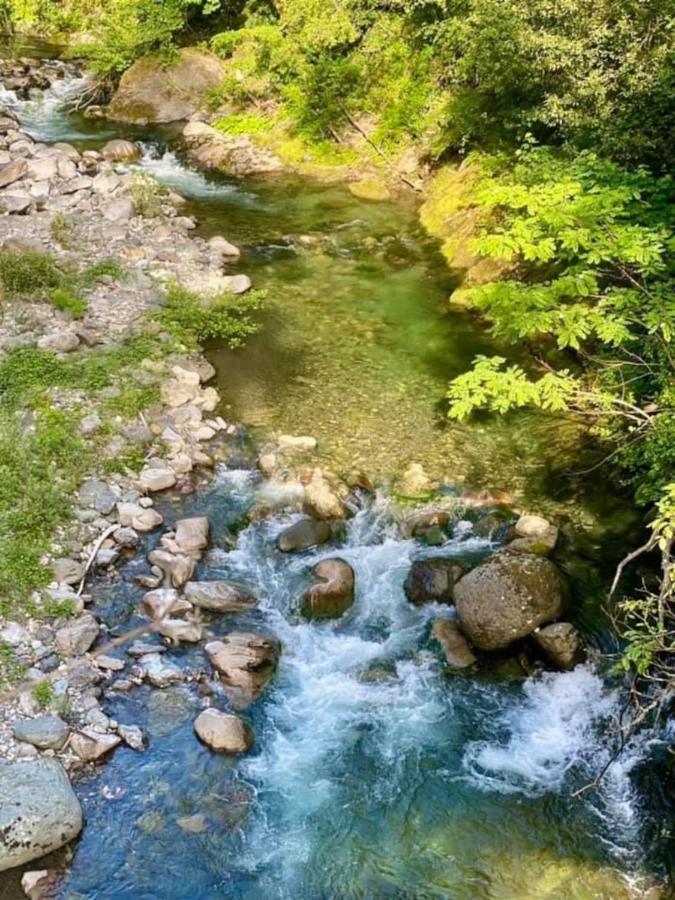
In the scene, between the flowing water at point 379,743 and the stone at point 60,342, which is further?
the stone at point 60,342

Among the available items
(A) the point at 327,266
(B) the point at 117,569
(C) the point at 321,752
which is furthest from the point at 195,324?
(C) the point at 321,752

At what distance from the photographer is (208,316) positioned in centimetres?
1320

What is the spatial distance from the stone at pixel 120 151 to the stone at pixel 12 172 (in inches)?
103

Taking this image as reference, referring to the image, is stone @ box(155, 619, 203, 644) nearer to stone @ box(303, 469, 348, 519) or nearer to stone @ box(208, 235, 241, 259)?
stone @ box(303, 469, 348, 519)

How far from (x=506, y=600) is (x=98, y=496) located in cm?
468

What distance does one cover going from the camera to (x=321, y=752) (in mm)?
6930

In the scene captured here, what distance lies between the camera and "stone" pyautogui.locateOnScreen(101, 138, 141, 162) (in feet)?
63.8

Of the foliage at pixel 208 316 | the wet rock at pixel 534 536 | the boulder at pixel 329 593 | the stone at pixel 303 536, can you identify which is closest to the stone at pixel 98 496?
the stone at pixel 303 536

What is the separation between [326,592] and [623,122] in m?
7.49

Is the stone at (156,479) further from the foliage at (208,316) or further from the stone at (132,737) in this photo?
the stone at (132,737)

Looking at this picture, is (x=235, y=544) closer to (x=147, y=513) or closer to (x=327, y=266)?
(x=147, y=513)

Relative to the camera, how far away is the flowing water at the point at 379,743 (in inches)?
236

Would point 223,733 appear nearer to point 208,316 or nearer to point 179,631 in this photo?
point 179,631

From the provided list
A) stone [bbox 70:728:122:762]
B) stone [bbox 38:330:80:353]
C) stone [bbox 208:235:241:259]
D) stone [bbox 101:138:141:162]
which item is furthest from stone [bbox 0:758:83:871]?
stone [bbox 101:138:141:162]
